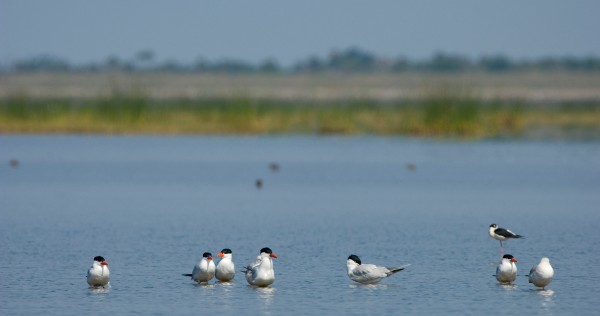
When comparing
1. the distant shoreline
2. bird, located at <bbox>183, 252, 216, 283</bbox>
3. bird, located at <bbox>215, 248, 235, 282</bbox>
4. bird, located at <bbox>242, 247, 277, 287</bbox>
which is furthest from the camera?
the distant shoreline

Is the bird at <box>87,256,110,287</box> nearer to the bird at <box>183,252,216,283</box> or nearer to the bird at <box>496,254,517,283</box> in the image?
the bird at <box>183,252,216,283</box>

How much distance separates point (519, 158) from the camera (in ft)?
128

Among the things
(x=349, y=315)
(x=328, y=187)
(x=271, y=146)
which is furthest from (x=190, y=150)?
(x=349, y=315)

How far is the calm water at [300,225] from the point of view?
14594 millimetres

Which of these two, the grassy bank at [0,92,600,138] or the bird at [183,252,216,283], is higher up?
the grassy bank at [0,92,600,138]

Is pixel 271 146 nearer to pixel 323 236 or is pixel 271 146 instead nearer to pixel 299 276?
pixel 323 236

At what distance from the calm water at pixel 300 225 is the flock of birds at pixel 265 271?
0.15 meters

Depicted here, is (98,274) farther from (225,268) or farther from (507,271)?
(507,271)

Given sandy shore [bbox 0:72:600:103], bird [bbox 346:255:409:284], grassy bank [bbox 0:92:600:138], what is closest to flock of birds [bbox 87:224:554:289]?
bird [bbox 346:255:409:284]

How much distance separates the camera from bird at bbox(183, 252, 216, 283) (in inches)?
603

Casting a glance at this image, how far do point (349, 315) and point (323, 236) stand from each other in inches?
265

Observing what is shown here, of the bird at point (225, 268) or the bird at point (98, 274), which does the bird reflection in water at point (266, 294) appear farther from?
the bird at point (98, 274)

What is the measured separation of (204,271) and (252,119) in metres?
35.0

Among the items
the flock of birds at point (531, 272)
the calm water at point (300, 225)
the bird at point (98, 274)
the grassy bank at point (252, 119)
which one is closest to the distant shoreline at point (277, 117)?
the grassy bank at point (252, 119)
